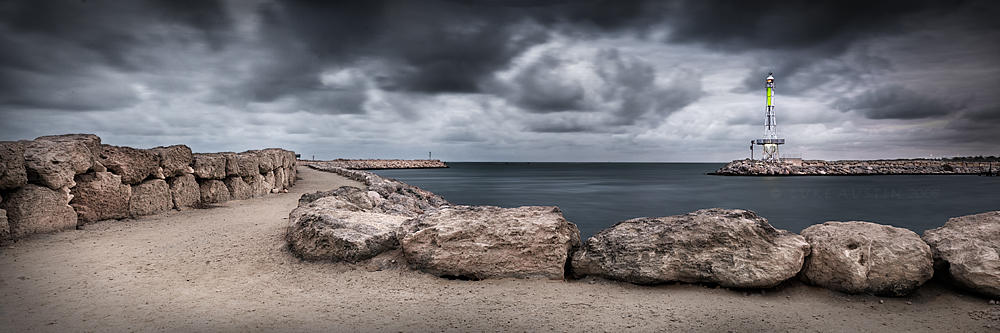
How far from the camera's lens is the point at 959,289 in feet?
14.4

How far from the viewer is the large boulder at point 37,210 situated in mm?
6391

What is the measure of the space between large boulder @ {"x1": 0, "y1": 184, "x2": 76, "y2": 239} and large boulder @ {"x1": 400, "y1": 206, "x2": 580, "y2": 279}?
18.2ft

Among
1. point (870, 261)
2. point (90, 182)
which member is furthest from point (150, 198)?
→ point (870, 261)

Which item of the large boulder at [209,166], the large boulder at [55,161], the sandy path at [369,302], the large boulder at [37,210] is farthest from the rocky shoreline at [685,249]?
the large boulder at [209,166]

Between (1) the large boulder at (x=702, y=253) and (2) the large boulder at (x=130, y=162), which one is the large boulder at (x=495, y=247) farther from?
(2) the large boulder at (x=130, y=162)

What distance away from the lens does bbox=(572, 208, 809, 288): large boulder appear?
453 cm

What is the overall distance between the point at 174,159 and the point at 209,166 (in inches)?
46.8

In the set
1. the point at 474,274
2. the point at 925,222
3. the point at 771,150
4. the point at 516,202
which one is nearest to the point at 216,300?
the point at 474,274

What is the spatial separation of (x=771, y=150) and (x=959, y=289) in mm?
68877

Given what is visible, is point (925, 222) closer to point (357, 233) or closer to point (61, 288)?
point (357, 233)

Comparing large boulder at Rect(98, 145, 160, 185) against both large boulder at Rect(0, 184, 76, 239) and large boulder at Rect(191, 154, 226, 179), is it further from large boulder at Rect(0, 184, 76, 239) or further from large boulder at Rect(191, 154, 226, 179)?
large boulder at Rect(191, 154, 226, 179)

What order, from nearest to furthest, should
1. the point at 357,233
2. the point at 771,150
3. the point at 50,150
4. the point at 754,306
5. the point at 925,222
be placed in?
the point at 754,306
the point at 357,233
the point at 50,150
the point at 925,222
the point at 771,150

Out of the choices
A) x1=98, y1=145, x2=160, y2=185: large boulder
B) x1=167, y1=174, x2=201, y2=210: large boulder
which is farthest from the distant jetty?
x1=98, y1=145, x2=160, y2=185: large boulder

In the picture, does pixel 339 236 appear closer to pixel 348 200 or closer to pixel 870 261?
pixel 348 200
